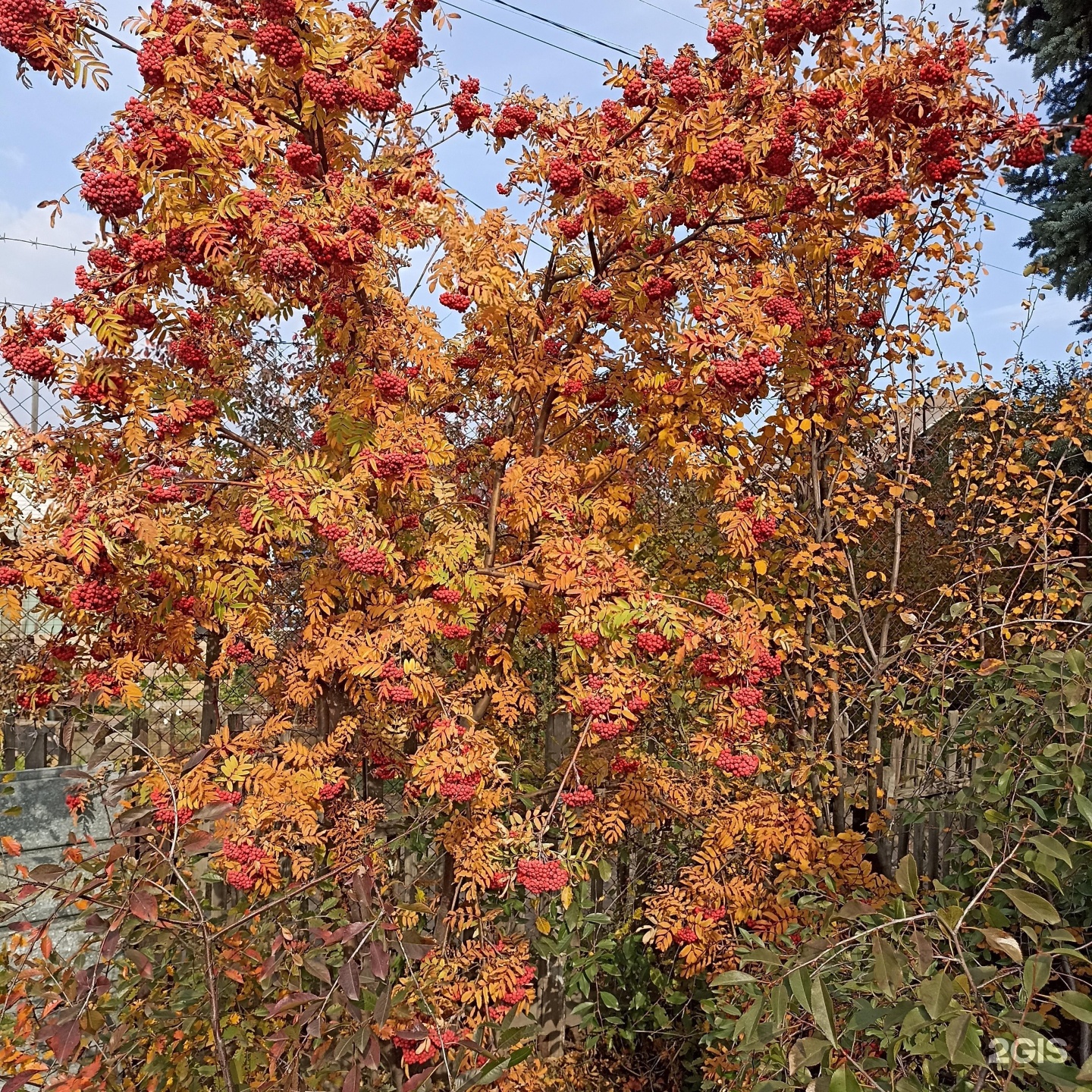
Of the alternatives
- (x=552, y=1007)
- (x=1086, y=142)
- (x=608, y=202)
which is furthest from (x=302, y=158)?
(x=552, y=1007)

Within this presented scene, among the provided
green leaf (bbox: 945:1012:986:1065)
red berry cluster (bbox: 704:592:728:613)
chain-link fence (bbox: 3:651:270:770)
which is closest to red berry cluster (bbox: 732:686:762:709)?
red berry cluster (bbox: 704:592:728:613)

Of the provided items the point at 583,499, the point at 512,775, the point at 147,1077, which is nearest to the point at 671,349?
the point at 583,499

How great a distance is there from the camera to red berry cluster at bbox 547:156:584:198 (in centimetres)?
291

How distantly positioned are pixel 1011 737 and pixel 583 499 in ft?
5.22

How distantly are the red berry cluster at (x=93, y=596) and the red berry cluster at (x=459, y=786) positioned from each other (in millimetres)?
1304

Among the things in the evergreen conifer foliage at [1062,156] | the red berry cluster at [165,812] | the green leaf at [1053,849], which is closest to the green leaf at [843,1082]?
the green leaf at [1053,849]

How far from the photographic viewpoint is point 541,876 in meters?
2.65

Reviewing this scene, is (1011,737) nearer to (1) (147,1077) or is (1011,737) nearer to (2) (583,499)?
(2) (583,499)

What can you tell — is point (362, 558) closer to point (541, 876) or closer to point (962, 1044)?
point (541, 876)

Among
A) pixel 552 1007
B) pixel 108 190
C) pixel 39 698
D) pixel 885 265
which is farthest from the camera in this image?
pixel 552 1007

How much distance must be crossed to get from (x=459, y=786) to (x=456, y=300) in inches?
65.1

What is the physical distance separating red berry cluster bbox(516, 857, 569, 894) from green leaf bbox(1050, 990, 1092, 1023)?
1.64 metres

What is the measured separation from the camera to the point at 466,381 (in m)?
3.95

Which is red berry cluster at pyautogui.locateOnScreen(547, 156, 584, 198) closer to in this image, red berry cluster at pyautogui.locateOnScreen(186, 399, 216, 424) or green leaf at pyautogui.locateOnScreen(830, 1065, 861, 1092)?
red berry cluster at pyautogui.locateOnScreen(186, 399, 216, 424)
